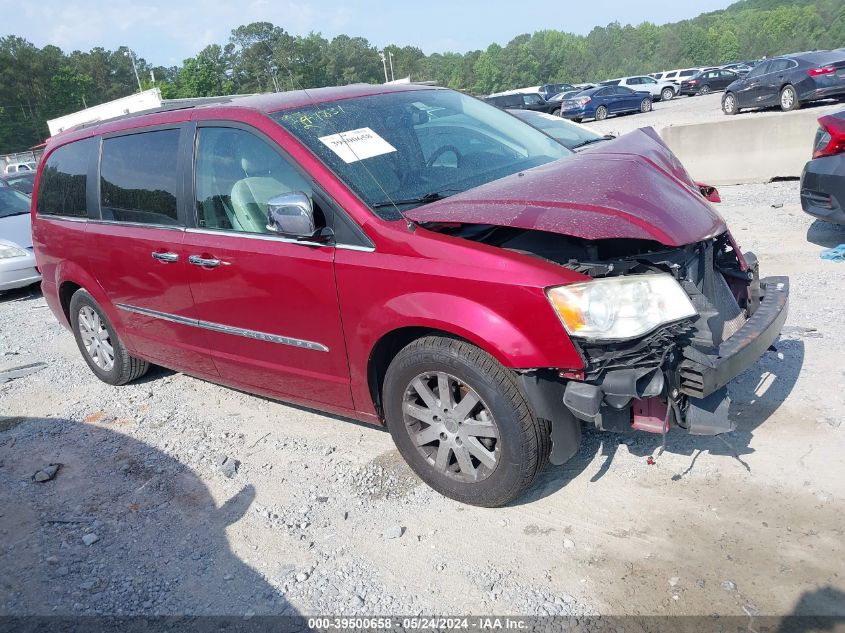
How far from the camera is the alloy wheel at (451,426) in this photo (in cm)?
314

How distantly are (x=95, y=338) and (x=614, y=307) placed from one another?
172 inches

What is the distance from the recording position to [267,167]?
364 centimetres

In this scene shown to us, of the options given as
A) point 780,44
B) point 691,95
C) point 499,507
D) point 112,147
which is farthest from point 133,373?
point 780,44

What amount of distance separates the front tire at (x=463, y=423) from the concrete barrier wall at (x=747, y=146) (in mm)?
8103

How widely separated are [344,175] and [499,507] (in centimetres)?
179

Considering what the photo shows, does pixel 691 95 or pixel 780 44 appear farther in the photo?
pixel 780 44

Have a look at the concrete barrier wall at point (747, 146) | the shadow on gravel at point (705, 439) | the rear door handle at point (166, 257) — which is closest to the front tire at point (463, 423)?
the shadow on gravel at point (705, 439)

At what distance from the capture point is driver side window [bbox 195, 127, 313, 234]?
3588 mm

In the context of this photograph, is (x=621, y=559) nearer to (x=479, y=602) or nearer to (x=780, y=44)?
(x=479, y=602)

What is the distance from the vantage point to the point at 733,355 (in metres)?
2.96

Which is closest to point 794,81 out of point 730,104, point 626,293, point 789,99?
point 789,99

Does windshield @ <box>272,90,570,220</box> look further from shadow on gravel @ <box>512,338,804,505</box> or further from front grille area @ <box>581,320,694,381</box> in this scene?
shadow on gravel @ <box>512,338,804,505</box>

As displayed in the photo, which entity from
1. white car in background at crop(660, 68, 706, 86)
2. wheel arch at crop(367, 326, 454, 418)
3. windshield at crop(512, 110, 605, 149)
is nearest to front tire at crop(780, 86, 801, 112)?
windshield at crop(512, 110, 605, 149)

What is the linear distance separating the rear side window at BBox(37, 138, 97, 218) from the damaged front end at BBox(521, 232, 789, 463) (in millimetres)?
3650
